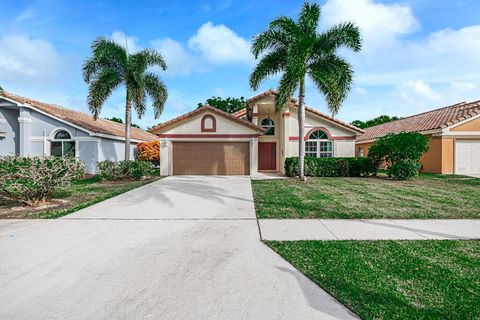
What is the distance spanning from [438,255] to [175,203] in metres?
6.44

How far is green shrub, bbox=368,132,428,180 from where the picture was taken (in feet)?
42.2

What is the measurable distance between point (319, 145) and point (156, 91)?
447 inches

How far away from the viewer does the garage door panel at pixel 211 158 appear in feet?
51.7

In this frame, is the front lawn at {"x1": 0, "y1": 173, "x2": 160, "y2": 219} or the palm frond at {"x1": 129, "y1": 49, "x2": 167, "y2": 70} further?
the palm frond at {"x1": 129, "y1": 49, "x2": 167, "y2": 70}

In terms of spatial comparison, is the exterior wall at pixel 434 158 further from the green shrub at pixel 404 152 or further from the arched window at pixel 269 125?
the arched window at pixel 269 125

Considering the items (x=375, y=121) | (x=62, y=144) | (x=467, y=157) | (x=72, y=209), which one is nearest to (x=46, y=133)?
(x=62, y=144)

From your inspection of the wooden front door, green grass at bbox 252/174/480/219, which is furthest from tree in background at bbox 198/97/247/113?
green grass at bbox 252/174/480/219

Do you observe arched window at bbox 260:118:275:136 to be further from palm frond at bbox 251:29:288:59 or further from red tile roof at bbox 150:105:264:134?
palm frond at bbox 251:29:288:59

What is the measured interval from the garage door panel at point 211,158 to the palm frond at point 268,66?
4.19 metres

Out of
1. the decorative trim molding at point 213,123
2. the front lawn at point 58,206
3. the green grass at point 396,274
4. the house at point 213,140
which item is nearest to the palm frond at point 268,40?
the house at point 213,140

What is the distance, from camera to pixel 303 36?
38.8 feet

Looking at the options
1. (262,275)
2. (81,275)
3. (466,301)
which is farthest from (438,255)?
(81,275)

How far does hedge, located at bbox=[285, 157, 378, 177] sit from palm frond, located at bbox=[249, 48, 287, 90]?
5023mm

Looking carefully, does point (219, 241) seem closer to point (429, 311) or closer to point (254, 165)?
point (429, 311)
